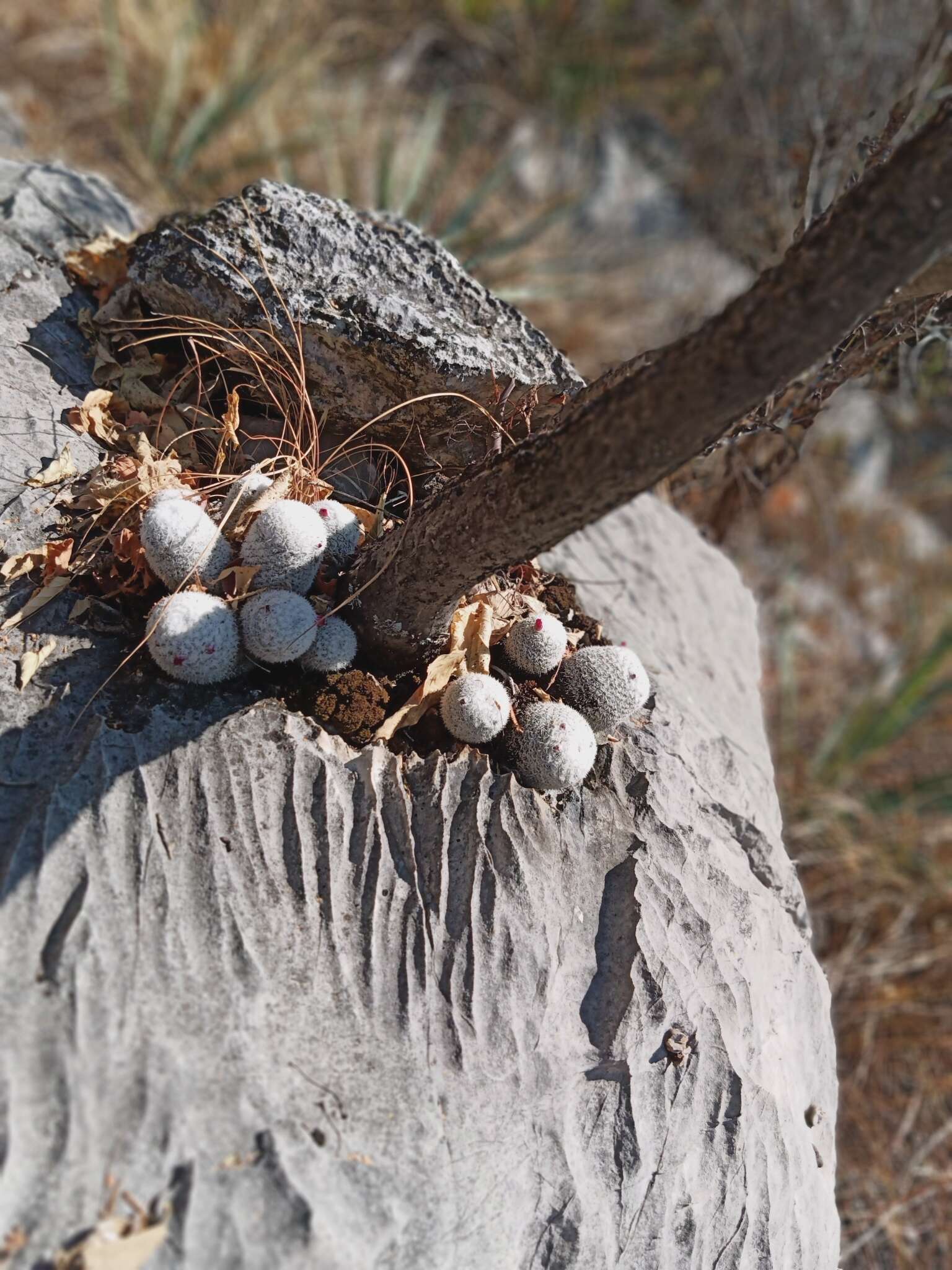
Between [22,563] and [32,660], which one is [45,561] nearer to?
[22,563]

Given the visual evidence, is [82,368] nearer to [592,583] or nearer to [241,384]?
[241,384]

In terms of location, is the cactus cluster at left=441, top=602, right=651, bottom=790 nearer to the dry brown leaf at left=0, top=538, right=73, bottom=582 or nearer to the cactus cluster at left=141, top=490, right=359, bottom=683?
the cactus cluster at left=141, top=490, right=359, bottom=683

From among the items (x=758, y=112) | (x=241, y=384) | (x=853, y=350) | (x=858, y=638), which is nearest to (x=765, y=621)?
(x=858, y=638)

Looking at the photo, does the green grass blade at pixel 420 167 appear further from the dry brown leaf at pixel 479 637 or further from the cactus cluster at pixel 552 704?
the cactus cluster at pixel 552 704

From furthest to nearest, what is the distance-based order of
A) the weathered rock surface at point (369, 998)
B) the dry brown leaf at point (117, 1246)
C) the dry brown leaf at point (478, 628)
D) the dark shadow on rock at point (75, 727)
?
the dry brown leaf at point (478, 628), the dark shadow on rock at point (75, 727), the weathered rock surface at point (369, 998), the dry brown leaf at point (117, 1246)

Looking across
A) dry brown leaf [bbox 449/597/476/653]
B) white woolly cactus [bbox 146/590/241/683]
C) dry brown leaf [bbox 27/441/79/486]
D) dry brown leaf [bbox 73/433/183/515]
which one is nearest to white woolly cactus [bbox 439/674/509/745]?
dry brown leaf [bbox 449/597/476/653]

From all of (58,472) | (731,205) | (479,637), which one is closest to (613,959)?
(479,637)

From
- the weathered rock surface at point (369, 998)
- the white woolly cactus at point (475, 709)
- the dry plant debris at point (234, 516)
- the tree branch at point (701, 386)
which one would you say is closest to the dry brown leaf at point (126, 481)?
the dry plant debris at point (234, 516)
